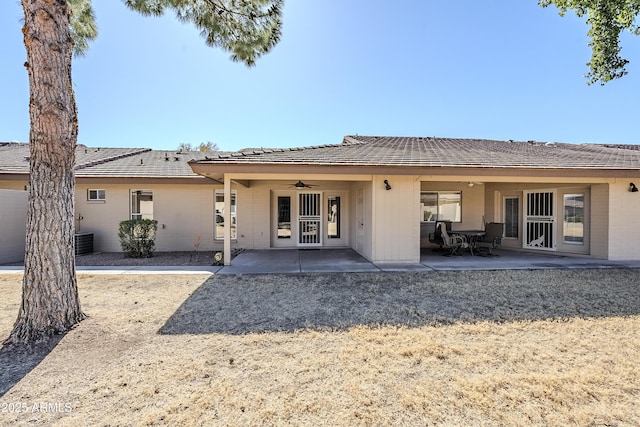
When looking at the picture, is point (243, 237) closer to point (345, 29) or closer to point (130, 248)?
point (130, 248)

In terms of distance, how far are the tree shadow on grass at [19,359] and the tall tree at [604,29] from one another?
53.3ft

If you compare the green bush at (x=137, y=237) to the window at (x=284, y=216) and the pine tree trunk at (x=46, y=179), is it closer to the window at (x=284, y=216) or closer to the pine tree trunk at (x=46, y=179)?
the window at (x=284, y=216)

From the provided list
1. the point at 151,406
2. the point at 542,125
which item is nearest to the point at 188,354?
the point at 151,406

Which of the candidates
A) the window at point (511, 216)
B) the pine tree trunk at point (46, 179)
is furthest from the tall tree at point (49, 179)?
the window at point (511, 216)

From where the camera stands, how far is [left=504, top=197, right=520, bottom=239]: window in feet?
38.4

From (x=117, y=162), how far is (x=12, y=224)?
13.7 ft

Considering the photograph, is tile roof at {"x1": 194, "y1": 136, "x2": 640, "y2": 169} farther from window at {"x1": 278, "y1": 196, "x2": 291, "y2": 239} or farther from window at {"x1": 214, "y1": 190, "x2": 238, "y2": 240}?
window at {"x1": 278, "y1": 196, "x2": 291, "y2": 239}

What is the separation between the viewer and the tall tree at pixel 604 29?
10547 mm

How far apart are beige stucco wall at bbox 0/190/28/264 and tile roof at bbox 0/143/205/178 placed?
1288 millimetres

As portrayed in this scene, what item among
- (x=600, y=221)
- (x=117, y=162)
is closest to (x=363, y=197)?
(x=600, y=221)

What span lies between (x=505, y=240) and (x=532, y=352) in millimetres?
9814

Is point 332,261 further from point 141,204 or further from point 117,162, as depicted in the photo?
point 117,162

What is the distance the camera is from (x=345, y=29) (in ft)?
34.9

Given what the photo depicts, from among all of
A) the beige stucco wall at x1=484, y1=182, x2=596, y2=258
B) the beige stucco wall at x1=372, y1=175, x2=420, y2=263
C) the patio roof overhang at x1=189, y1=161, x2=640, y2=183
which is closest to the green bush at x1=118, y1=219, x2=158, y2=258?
the patio roof overhang at x1=189, y1=161, x2=640, y2=183
